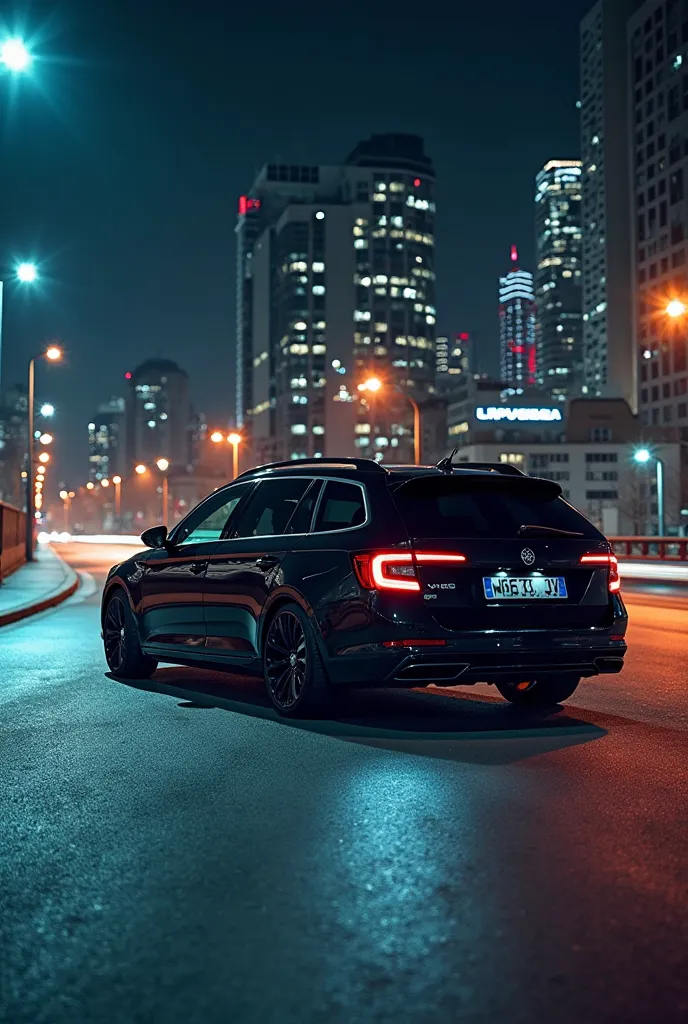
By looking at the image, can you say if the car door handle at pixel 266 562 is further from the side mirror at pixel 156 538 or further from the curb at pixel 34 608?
the curb at pixel 34 608

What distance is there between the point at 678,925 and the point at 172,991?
1.56 metres

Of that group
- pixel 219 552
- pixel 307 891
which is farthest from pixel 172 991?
pixel 219 552

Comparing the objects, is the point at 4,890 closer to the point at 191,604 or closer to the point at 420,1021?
the point at 420,1021

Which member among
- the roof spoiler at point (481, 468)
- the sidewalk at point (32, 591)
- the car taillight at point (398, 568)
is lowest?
the sidewalk at point (32, 591)

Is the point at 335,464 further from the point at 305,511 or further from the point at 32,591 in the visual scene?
the point at 32,591

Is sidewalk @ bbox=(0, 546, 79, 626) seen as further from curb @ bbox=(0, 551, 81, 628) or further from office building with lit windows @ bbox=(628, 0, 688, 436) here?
office building with lit windows @ bbox=(628, 0, 688, 436)

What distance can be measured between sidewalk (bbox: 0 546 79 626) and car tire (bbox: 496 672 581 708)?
993cm

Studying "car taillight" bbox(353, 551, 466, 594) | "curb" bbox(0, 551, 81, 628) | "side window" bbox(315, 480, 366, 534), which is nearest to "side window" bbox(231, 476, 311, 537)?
"side window" bbox(315, 480, 366, 534)

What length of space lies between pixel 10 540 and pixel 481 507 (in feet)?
87.9

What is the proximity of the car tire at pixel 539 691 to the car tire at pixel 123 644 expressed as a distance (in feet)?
10.3

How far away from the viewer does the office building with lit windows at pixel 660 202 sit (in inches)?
5231

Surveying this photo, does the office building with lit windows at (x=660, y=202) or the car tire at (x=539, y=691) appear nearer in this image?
the car tire at (x=539, y=691)

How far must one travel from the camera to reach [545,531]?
7797 millimetres

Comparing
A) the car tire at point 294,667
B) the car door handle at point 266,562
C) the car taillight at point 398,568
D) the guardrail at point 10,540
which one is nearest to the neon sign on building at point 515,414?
the guardrail at point 10,540
